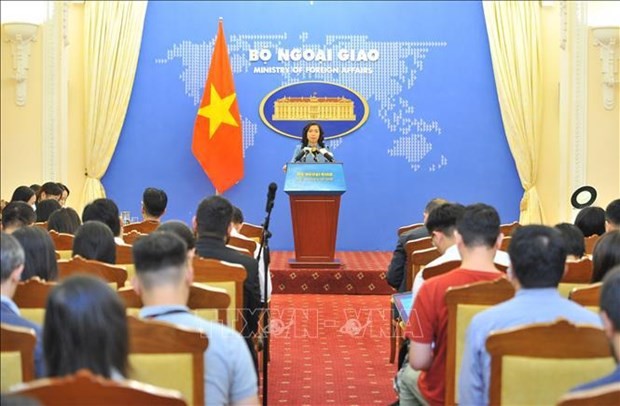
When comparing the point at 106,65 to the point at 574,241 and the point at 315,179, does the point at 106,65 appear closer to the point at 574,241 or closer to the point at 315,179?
the point at 315,179

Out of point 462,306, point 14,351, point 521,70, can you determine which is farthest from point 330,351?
point 521,70

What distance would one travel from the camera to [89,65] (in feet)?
37.3

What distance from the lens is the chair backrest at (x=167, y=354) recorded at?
2.51 meters

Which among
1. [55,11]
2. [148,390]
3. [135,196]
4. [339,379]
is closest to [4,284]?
[148,390]

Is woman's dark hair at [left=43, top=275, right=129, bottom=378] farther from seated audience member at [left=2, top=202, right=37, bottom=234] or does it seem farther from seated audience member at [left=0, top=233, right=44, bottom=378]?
seated audience member at [left=2, top=202, right=37, bottom=234]

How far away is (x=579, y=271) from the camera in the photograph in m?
4.26

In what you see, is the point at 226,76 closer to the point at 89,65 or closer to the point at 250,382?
the point at 89,65

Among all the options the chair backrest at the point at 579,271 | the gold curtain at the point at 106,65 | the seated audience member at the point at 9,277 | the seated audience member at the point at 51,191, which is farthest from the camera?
the gold curtain at the point at 106,65

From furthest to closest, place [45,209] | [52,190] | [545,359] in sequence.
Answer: [52,190] → [45,209] → [545,359]

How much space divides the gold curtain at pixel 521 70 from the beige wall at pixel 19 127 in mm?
5107

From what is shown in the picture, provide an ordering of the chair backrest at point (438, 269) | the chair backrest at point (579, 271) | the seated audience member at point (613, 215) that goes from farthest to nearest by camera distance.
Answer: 1. the seated audience member at point (613, 215)
2. the chair backrest at point (579, 271)
3. the chair backrest at point (438, 269)

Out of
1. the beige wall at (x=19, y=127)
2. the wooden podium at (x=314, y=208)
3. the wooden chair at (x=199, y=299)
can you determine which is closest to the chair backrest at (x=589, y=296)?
the wooden chair at (x=199, y=299)

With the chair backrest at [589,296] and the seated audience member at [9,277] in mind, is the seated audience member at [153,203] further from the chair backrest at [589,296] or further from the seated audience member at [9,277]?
the chair backrest at [589,296]

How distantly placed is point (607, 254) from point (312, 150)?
6.05 m
